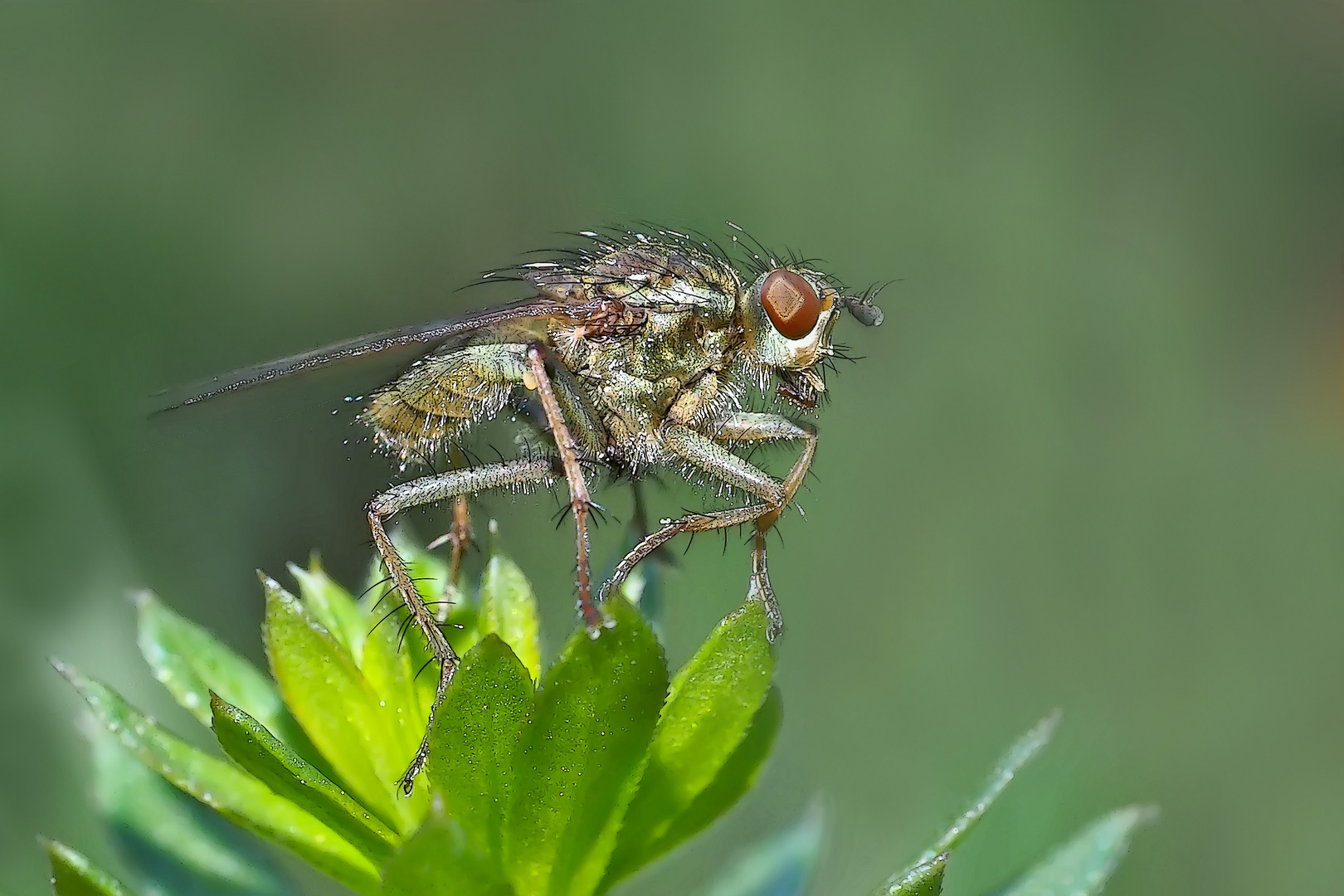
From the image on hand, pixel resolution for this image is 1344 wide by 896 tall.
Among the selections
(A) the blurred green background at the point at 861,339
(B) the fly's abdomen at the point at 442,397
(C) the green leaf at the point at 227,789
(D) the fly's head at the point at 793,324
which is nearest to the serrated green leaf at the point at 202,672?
(C) the green leaf at the point at 227,789

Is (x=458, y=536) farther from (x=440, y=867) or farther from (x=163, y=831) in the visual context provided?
(x=440, y=867)

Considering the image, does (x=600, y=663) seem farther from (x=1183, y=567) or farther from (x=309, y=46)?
(x=309, y=46)

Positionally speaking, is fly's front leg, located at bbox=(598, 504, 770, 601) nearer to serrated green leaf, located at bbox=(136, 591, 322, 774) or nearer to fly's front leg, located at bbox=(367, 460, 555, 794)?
fly's front leg, located at bbox=(367, 460, 555, 794)

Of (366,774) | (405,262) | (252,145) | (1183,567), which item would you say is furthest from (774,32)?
(366,774)

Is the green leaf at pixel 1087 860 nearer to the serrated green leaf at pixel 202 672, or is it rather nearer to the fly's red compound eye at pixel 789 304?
the serrated green leaf at pixel 202 672

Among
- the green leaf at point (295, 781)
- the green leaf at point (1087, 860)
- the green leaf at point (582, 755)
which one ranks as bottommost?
the green leaf at point (1087, 860)

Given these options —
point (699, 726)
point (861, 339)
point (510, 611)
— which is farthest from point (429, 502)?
point (861, 339)
